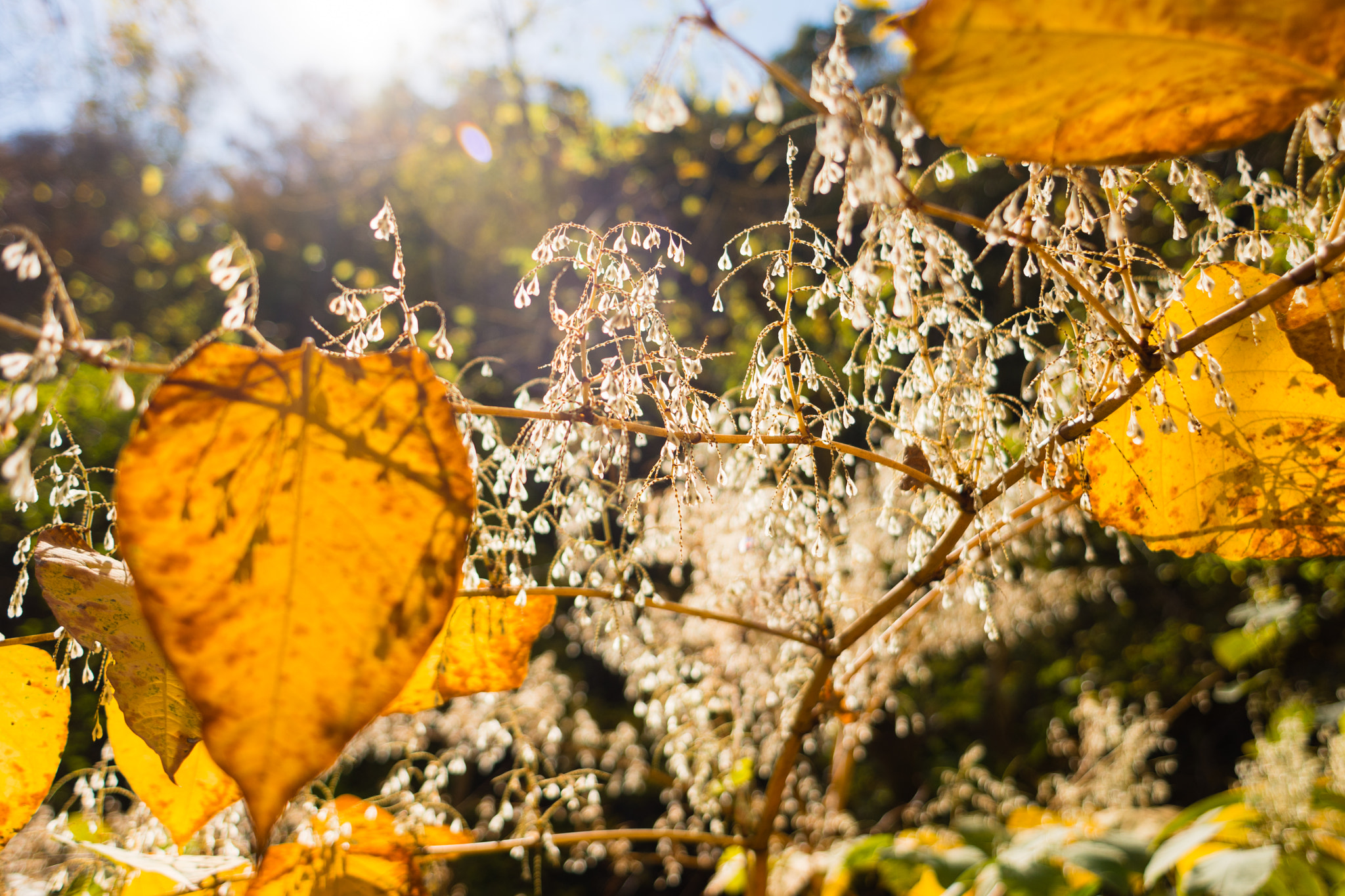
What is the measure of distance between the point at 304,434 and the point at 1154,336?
472 mm

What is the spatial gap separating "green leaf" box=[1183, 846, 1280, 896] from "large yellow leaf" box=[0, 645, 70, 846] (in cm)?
133

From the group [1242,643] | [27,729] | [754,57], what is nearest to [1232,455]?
[754,57]

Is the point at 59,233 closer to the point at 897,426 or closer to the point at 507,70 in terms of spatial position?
the point at 507,70

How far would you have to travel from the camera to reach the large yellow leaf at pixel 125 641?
387 mm

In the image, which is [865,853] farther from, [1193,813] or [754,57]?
[754,57]

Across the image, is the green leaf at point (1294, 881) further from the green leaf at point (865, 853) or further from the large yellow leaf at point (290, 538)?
the large yellow leaf at point (290, 538)

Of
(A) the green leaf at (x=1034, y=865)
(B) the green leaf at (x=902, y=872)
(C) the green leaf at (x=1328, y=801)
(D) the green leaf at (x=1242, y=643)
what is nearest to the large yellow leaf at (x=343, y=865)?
(A) the green leaf at (x=1034, y=865)

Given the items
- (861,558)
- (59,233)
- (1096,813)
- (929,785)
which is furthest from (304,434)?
(59,233)

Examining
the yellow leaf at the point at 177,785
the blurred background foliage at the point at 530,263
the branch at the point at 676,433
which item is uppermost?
the blurred background foliage at the point at 530,263

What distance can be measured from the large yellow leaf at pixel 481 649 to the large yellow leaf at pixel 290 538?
221 millimetres

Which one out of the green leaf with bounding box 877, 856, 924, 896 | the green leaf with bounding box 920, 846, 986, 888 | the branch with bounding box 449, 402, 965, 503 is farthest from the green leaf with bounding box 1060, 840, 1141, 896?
the branch with bounding box 449, 402, 965, 503

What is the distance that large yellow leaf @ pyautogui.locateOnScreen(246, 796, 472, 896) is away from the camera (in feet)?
1.58

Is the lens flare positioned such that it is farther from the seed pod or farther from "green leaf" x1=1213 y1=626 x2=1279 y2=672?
the seed pod

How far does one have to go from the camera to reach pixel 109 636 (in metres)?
0.40
